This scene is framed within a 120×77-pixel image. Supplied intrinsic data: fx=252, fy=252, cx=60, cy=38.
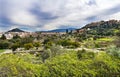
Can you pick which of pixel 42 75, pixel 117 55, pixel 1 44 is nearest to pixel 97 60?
pixel 117 55

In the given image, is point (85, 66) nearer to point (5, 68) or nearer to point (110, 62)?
point (110, 62)

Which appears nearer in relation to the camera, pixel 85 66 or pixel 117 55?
pixel 85 66

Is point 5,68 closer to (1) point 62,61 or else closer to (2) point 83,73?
(1) point 62,61

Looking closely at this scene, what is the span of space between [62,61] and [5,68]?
2.23 m

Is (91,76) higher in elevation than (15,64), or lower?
lower

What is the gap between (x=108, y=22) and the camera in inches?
4813

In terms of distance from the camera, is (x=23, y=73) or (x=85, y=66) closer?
(x=23, y=73)

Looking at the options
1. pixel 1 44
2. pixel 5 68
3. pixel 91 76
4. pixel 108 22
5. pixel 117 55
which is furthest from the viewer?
pixel 108 22

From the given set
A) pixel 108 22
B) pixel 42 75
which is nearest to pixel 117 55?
pixel 42 75

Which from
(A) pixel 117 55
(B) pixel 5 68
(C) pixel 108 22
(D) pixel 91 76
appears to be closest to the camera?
(B) pixel 5 68

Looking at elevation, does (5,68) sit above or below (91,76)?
above

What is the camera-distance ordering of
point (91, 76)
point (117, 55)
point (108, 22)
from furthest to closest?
1. point (108, 22)
2. point (117, 55)
3. point (91, 76)

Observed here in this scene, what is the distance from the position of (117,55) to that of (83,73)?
216cm

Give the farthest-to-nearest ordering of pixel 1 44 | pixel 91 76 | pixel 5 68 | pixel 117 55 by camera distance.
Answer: pixel 1 44 < pixel 117 55 < pixel 91 76 < pixel 5 68
